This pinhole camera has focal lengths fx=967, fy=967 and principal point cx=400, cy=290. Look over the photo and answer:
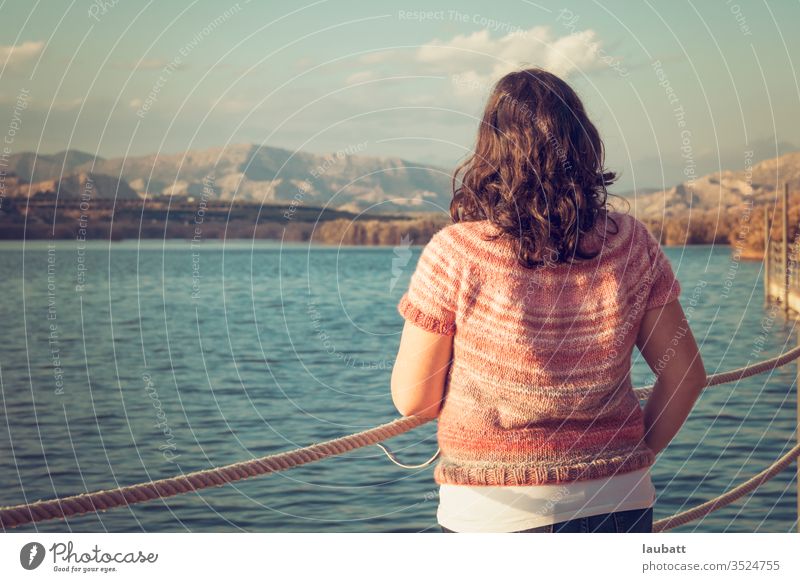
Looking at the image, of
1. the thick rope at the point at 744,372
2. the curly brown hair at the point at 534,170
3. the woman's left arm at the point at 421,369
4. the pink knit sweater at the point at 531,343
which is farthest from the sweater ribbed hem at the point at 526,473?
the thick rope at the point at 744,372

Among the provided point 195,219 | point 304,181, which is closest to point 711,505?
point 304,181

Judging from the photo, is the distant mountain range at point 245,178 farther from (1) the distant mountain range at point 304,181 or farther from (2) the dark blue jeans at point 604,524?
(2) the dark blue jeans at point 604,524

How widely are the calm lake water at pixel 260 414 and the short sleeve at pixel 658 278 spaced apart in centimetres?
218

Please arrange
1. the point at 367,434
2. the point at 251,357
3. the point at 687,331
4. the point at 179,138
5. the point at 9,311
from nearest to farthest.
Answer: the point at 687,331, the point at 367,434, the point at 251,357, the point at 179,138, the point at 9,311

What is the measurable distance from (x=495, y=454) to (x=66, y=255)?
137ft

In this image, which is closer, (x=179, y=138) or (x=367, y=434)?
(x=367, y=434)

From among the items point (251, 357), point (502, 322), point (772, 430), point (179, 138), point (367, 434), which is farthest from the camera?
point (179, 138)

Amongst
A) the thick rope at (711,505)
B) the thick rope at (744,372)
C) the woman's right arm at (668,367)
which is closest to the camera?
the woman's right arm at (668,367)

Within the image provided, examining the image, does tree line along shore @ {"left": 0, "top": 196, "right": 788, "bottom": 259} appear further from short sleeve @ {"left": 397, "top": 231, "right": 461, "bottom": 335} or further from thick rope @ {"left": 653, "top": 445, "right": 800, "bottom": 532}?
short sleeve @ {"left": 397, "top": 231, "right": 461, "bottom": 335}

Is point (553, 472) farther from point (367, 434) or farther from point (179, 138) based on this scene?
point (179, 138)

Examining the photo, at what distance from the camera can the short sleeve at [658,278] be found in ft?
5.93

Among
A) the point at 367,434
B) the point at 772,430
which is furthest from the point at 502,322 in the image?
the point at 772,430

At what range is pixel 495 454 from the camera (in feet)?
5.79

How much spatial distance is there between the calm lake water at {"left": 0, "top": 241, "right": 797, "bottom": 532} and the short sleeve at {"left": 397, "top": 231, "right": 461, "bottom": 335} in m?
2.21
